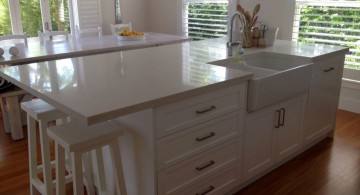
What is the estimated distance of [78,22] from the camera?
16.9ft

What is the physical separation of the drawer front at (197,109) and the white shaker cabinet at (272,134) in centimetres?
22

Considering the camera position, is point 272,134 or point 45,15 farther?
point 45,15

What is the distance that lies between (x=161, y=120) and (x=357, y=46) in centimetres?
290

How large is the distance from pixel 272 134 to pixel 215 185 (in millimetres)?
612

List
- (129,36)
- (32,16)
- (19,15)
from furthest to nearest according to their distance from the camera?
(32,16), (19,15), (129,36)

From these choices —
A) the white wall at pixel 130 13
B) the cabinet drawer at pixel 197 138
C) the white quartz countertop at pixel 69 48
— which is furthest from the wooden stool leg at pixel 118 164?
the white wall at pixel 130 13

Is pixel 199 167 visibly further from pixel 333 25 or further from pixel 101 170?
pixel 333 25

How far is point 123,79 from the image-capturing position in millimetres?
1852

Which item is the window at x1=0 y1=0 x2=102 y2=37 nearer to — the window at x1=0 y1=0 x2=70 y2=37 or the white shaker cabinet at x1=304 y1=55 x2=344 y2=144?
the window at x1=0 y1=0 x2=70 y2=37

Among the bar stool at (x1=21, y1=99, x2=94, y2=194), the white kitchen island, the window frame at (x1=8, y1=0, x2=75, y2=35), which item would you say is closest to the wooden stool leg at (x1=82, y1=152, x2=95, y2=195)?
the bar stool at (x1=21, y1=99, x2=94, y2=194)

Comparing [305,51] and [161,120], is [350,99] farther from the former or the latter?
[161,120]

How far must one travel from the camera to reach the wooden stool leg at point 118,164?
174 cm

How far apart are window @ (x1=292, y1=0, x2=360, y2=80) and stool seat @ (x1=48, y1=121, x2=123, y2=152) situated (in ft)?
9.65

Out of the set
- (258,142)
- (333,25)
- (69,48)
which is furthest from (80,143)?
(333,25)
